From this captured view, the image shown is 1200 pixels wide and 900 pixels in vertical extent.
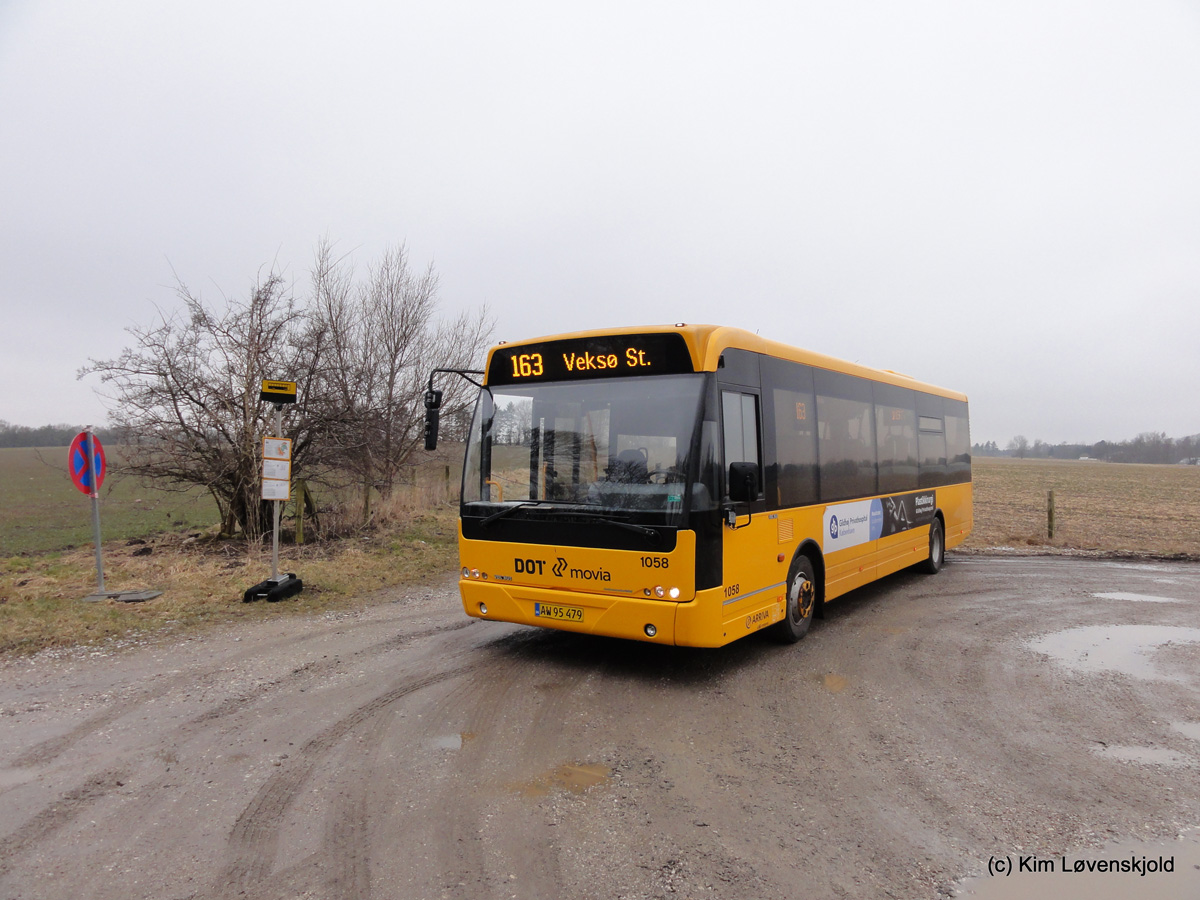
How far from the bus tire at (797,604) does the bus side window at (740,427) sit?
50.6 inches

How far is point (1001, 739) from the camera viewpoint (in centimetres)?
484

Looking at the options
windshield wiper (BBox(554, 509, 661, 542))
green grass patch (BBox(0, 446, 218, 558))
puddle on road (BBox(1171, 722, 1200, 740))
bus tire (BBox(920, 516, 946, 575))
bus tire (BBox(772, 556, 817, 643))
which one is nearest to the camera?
puddle on road (BBox(1171, 722, 1200, 740))

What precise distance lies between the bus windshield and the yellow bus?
12mm

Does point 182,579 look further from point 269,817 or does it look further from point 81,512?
point 81,512

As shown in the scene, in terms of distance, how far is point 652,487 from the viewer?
5836 millimetres

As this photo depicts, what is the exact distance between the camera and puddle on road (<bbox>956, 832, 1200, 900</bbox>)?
124 inches

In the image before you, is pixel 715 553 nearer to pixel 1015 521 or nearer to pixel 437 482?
pixel 437 482

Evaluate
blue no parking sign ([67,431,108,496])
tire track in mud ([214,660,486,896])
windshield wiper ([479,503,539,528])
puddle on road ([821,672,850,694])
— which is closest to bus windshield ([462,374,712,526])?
windshield wiper ([479,503,539,528])

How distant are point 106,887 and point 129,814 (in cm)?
72

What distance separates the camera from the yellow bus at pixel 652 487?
18.8 ft

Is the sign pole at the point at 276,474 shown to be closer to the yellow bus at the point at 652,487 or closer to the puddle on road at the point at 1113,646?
the yellow bus at the point at 652,487

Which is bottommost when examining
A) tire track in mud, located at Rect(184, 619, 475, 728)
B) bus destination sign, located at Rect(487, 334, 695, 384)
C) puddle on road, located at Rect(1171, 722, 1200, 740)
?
puddle on road, located at Rect(1171, 722, 1200, 740)

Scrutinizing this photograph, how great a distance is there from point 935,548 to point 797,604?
566cm

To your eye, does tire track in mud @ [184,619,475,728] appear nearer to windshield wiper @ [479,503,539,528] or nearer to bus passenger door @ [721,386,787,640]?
windshield wiper @ [479,503,539,528]
